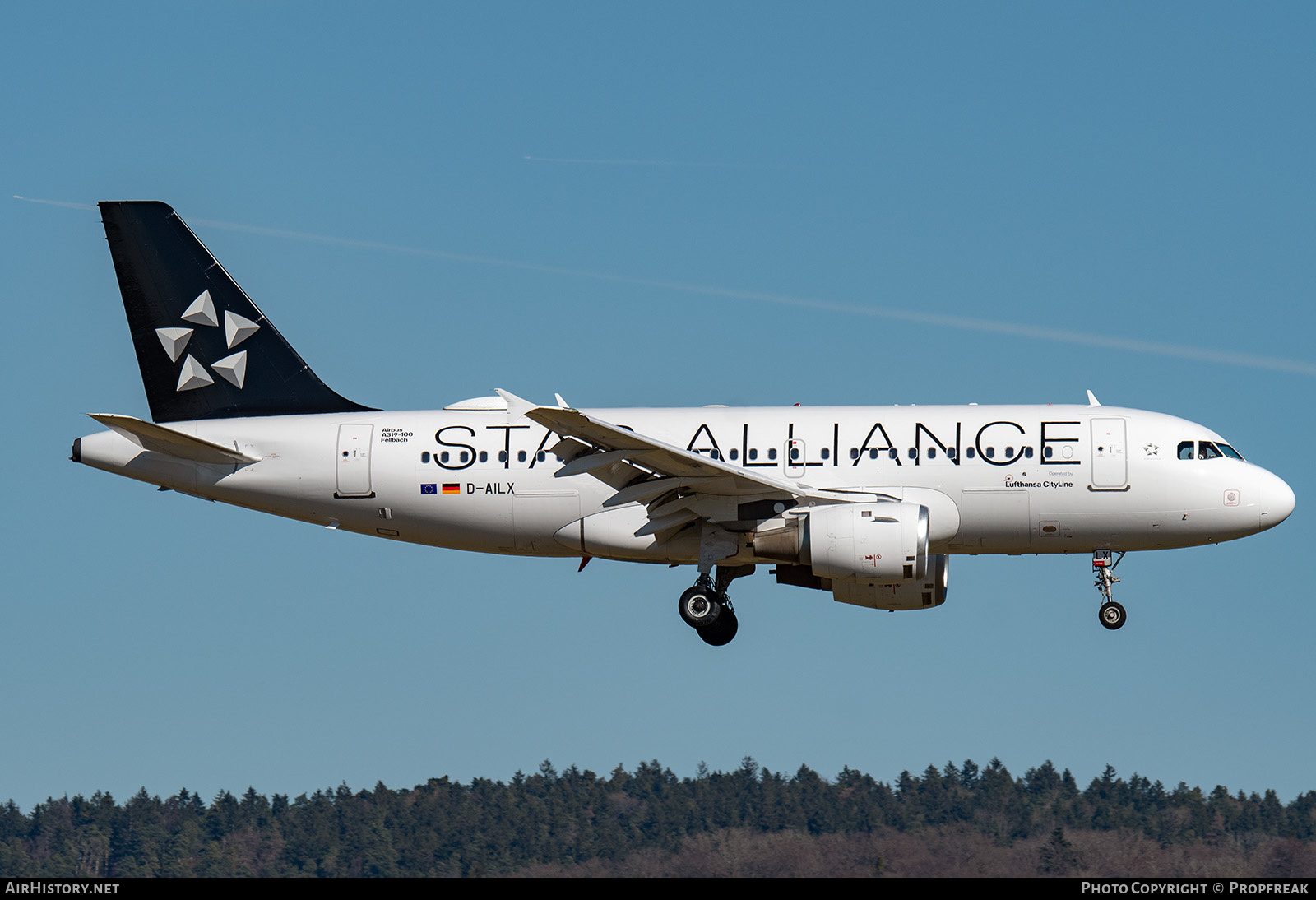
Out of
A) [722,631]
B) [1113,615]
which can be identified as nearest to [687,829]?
[722,631]

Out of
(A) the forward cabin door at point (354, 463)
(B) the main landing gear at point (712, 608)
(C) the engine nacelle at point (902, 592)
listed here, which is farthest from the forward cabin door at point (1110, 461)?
(A) the forward cabin door at point (354, 463)

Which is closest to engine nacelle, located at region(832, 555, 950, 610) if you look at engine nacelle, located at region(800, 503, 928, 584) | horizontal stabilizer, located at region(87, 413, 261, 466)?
engine nacelle, located at region(800, 503, 928, 584)

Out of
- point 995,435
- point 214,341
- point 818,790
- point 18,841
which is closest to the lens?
point 995,435

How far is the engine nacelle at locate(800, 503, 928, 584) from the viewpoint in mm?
36375

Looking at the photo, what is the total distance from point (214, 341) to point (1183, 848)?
1060 inches

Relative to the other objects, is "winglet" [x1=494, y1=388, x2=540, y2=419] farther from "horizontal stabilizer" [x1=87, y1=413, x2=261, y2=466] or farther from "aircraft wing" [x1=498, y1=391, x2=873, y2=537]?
"horizontal stabilizer" [x1=87, y1=413, x2=261, y2=466]

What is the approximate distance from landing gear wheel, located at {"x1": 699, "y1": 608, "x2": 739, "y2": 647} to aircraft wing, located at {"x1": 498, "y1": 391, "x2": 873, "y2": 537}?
9.26 ft

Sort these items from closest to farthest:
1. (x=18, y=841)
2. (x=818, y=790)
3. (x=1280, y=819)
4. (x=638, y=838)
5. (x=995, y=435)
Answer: (x=995, y=435) < (x=1280, y=819) < (x=638, y=838) < (x=818, y=790) < (x=18, y=841)

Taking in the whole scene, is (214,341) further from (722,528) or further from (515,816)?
(515,816)

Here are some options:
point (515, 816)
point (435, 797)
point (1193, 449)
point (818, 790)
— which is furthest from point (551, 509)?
point (435, 797)

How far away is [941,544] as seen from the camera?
38.0 metres

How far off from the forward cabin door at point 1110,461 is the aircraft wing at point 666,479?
4.89 metres

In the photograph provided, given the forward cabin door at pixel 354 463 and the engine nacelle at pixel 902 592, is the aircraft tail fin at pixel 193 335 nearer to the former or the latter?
the forward cabin door at pixel 354 463

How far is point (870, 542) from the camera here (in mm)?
36469
